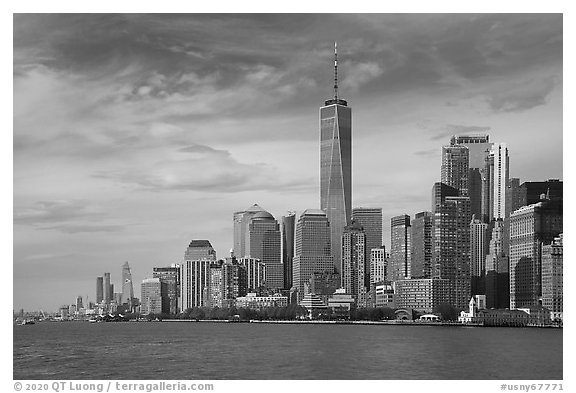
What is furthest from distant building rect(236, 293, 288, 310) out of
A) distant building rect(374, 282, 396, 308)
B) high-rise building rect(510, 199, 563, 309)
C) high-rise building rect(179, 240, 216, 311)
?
high-rise building rect(510, 199, 563, 309)

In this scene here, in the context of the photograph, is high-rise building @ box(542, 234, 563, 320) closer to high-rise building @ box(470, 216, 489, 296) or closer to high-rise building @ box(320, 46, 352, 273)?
high-rise building @ box(470, 216, 489, 296)

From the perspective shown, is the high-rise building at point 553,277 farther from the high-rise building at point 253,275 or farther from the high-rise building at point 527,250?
the high-rise building at point 253,275

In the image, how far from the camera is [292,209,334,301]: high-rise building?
6297cm

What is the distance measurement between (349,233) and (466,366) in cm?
5165

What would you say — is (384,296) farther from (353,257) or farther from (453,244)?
(353,257)

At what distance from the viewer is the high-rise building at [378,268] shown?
62688 mm

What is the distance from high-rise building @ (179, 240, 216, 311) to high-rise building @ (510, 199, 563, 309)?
15558mm

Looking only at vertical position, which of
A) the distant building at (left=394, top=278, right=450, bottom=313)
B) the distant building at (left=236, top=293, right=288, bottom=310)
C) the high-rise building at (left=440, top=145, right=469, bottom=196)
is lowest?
the distant building at (left=236, top=293, right=288, bottom=310)

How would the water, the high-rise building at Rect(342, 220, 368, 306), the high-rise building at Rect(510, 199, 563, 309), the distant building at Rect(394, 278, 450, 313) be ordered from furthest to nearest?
the high-rise building at Rect(342, 220, 368, 306)
the distant building at Rect(394, 278, 450, 313)
the high-rise building at Rect(510, 199, 563, 309)
the water

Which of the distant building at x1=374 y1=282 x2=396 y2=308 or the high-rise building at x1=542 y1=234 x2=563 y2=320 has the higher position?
the high-rise building at x1=542 y1=234 x2=563 y2=320

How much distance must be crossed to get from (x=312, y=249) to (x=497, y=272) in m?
16.7

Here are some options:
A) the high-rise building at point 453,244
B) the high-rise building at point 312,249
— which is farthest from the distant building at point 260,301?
the high-rise building at point 453,244

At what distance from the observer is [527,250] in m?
44.3

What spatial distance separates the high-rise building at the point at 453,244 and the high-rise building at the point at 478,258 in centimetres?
47
